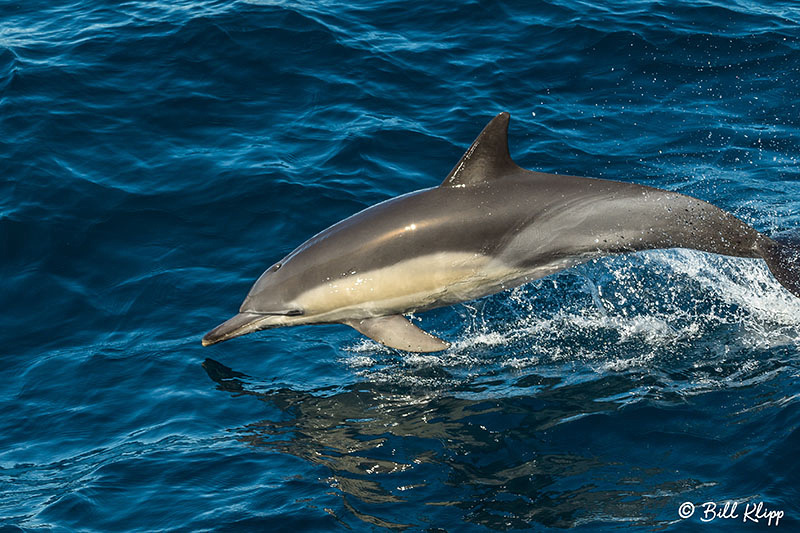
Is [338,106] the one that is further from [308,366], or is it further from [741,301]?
[741,301]

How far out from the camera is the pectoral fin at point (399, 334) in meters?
9.32

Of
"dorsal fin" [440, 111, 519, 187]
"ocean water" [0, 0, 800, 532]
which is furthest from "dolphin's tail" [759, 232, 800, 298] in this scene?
"dorsal fin" [440, 111, 519, 187]

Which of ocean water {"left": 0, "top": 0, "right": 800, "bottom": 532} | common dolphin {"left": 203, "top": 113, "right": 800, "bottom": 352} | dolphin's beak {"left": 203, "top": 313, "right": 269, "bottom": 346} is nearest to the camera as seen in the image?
ocean water {"left": 0, "top": 0, "right": 800, "bottom": 532}

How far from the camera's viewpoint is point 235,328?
9781 millimetres

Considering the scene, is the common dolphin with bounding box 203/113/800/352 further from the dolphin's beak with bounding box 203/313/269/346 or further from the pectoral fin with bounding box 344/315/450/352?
the dolphin's beak with bounding box 203/313/269/346

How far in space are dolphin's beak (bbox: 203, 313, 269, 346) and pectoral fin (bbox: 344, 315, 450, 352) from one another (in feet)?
3.28

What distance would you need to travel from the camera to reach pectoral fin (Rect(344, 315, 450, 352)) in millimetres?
9320

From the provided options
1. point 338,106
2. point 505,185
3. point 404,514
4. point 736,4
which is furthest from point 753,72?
point 404,514

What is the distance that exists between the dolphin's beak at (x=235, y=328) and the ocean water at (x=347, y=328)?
447 millimetres

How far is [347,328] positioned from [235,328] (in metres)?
1.58
